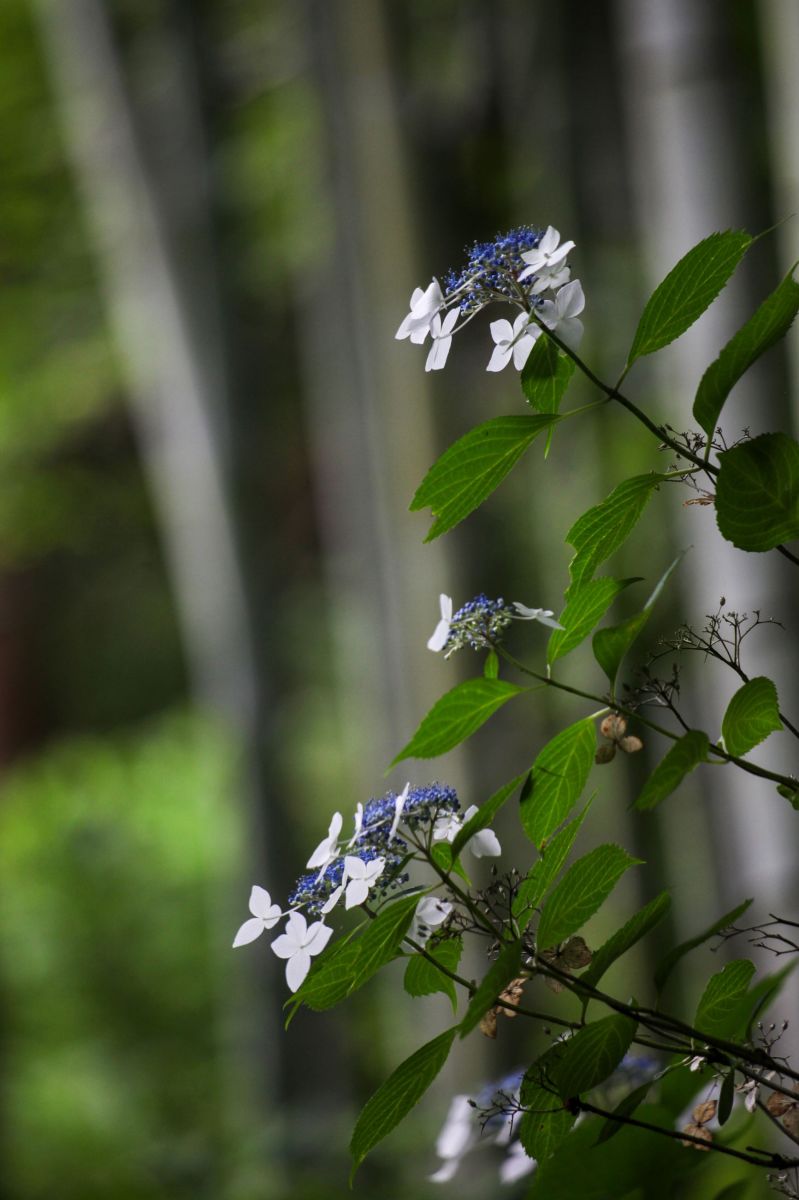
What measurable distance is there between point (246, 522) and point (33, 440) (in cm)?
341

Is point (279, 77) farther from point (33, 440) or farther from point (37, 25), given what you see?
point (33, 440)

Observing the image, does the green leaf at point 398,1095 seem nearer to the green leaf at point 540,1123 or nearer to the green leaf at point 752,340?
the green leaf at point 540,1123

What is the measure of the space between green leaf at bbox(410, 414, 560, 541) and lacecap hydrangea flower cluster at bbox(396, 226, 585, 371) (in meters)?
0.02

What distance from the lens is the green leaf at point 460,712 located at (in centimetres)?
43

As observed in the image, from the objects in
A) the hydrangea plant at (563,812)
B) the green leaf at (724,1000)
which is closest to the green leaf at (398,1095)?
the hydrangea plant at (563,812)

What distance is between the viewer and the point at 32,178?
504 centimetres

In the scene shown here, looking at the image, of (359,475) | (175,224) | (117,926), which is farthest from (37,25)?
(117,926)

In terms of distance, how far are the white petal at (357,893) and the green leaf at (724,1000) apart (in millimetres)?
143

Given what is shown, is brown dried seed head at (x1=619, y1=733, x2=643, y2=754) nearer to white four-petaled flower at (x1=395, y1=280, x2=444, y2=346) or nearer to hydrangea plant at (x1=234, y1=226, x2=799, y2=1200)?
hydrangea plant at (x1=234, y1=226, x2=799, y2=1200)

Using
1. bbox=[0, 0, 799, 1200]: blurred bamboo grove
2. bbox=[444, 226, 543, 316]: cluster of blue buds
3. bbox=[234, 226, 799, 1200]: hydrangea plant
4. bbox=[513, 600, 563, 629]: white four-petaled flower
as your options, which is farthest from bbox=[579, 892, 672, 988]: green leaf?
bbox=[0, 0, 799, 1200]: blurred bamboo grove

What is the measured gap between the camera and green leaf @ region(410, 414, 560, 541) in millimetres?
415

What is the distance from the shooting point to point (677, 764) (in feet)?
1.20

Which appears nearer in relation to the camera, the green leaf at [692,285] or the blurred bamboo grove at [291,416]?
the green leaf at [692,285]

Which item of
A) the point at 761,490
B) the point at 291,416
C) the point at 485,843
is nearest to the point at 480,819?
the point at 485,843
